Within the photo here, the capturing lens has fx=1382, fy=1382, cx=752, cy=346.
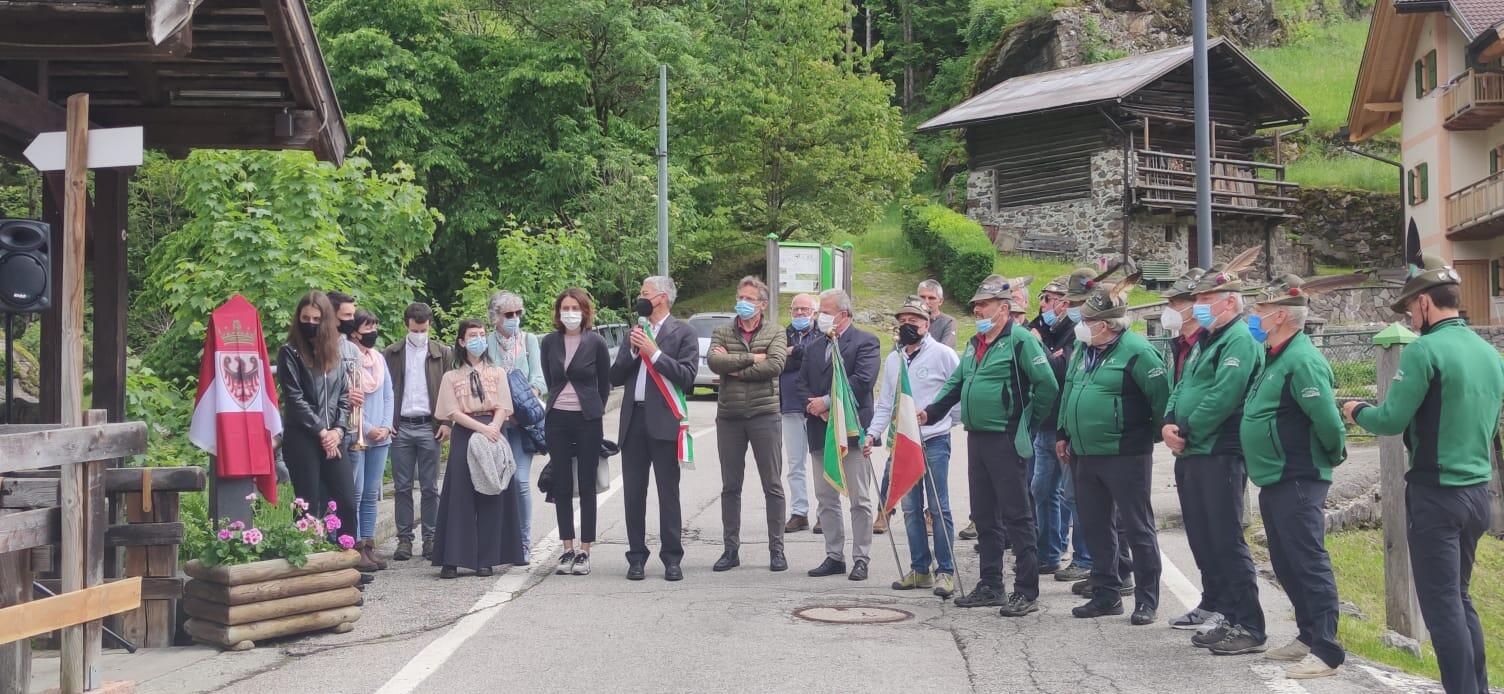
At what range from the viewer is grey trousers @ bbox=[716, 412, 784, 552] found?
32.5ft

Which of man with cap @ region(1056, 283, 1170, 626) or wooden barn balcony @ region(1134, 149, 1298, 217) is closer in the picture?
man with cap @ region(1056, 283, 1170, 626)

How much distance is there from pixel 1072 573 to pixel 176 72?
721 cm

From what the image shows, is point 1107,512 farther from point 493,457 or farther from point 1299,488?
point 493,457

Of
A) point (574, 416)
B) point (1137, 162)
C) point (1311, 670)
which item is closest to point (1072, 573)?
point (1311, 670)

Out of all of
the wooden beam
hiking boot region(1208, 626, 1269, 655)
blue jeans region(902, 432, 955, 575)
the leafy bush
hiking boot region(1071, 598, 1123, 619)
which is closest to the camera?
the wooden beam

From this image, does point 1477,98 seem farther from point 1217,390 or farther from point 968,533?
point 1217,390

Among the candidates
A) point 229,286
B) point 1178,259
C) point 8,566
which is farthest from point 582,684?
point 1178,259

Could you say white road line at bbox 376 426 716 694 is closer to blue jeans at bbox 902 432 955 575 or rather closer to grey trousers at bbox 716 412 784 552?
grey trousers at bbox 716 412 784 552

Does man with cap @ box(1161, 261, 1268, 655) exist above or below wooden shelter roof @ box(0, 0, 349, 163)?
below

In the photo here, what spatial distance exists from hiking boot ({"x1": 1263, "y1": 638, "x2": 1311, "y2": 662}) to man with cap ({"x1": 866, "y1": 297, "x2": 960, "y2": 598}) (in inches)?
88.4

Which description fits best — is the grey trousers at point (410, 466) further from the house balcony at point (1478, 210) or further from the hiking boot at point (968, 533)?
the house balcony at point (1478, 210)

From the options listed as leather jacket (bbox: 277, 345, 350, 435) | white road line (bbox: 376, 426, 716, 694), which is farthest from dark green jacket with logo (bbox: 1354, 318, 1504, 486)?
leather jacket (bbox: 277, 345, 350, 435)

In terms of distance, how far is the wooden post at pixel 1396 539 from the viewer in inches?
309

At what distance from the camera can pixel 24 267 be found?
6.94 meters
